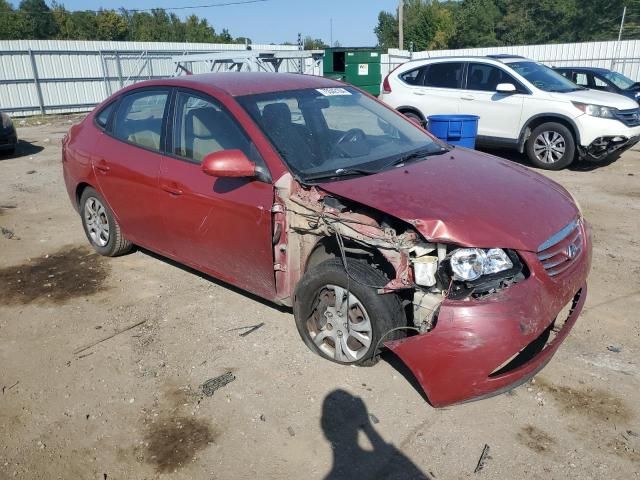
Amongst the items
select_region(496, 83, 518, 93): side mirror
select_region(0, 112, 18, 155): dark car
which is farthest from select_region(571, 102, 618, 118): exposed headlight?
select_region(0, 112, 18, 155): dark car

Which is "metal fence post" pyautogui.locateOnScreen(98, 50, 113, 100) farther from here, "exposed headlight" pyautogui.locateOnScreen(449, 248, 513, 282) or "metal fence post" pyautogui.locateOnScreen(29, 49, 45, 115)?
"exposed headlight" pyautogui.locateOnScreen(449, 248, 513, 282)

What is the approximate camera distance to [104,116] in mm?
4840

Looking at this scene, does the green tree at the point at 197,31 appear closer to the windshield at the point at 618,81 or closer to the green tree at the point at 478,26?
the green tree at the point at 478,26

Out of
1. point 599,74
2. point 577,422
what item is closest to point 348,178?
point 577,422

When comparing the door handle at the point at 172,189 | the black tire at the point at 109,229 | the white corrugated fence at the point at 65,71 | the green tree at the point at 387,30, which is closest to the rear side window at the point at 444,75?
the black tire at the point at 109,229

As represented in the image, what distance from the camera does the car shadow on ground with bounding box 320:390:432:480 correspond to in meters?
2.54

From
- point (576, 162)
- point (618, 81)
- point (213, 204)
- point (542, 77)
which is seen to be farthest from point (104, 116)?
point (618, 81)

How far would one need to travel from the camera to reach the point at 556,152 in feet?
28.4

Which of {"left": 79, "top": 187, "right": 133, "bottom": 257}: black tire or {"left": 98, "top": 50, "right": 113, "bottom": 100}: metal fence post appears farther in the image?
{"left": 98, "top": 50, "right": 113, "bottom": 100}: metal fence post

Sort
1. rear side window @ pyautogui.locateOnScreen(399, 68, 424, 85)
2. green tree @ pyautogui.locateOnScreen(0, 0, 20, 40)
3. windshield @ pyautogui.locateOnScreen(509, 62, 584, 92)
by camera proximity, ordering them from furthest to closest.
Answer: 1. green tree @ pyautogui.locateOnScreen(0, 0, 20, 40)
2. rear side window @ pyautogui.locateOnScreen(399, 68, 424, 85)
3. windshield @ pyautogui.locateOnScreen(509, 62, 584, 92)

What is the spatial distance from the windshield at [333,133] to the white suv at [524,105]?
17.1 ft

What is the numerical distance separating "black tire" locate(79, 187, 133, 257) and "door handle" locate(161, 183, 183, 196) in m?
1.09

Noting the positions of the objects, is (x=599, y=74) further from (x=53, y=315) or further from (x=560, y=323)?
(x=53, y=315)

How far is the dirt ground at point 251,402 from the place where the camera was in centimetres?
262
